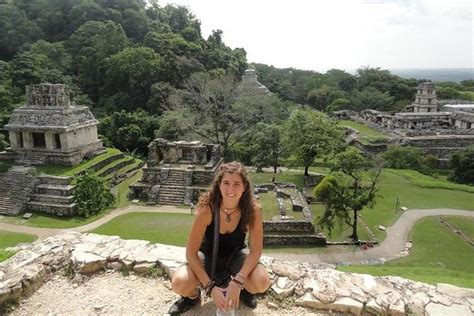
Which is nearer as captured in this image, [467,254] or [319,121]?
[467,254]

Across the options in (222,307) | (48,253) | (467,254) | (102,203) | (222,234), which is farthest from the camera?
(102,203)

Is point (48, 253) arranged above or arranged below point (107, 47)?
below

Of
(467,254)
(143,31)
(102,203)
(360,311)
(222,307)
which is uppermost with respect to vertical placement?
(143,31)

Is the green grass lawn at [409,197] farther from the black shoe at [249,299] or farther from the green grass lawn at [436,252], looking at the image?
the black shoe at [249,299]

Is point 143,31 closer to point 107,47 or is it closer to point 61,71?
point 107,47

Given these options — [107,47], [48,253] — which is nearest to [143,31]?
[107,47]

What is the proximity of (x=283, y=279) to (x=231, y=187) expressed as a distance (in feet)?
5.74

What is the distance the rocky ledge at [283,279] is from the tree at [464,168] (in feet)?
89.3

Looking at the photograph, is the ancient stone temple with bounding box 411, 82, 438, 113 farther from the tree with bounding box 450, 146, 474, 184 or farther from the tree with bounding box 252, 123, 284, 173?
the tree with bounding box 252, 123, 284, 173

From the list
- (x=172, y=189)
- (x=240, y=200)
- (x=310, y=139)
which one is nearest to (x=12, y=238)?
(x=172, y=189)

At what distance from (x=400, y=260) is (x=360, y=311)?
1013 centimetres

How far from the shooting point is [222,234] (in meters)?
4.29

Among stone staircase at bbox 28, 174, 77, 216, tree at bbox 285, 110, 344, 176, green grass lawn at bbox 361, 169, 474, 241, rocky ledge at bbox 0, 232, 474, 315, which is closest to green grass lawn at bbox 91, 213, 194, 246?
stone staircase at bbox 28, 174, 77, 216

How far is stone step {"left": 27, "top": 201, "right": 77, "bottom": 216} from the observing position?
1727cm
